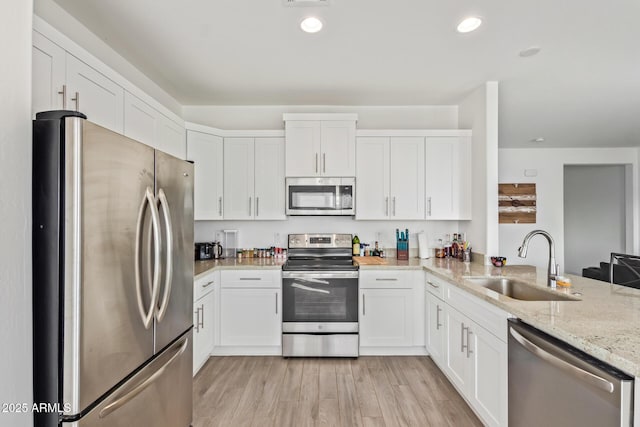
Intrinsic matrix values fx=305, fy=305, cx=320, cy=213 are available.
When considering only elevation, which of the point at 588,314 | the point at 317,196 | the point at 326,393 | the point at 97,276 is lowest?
the point at 326,393

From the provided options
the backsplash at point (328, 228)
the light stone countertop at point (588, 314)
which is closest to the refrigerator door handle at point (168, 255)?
the light stone countertop at point (588, 314)

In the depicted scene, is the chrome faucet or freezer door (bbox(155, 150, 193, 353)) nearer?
freezer door (bbox(155, 150, 193, 353))

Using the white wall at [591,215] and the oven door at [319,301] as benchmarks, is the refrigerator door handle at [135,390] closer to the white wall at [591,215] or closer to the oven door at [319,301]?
the oven door at [319,301]

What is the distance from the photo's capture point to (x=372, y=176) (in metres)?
3.36

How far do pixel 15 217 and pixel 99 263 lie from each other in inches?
10.7

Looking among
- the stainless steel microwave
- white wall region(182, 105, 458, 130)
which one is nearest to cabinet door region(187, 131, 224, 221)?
white wall region(182, 105, 458, 130)

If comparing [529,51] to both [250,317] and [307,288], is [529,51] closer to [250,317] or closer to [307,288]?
[307,288]

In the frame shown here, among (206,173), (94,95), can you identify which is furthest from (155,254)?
(206,173)

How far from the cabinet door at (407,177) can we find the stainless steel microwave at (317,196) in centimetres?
50

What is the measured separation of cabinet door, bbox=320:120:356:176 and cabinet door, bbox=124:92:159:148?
1594 millimetres

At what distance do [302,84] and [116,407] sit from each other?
2.80 m

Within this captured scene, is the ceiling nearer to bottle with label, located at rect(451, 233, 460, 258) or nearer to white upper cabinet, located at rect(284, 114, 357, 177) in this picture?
white upper cabinet, located at rect(284, 114, 357, 177)

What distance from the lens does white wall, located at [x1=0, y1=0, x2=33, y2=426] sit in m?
0.93

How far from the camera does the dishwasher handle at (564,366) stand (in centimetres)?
108
